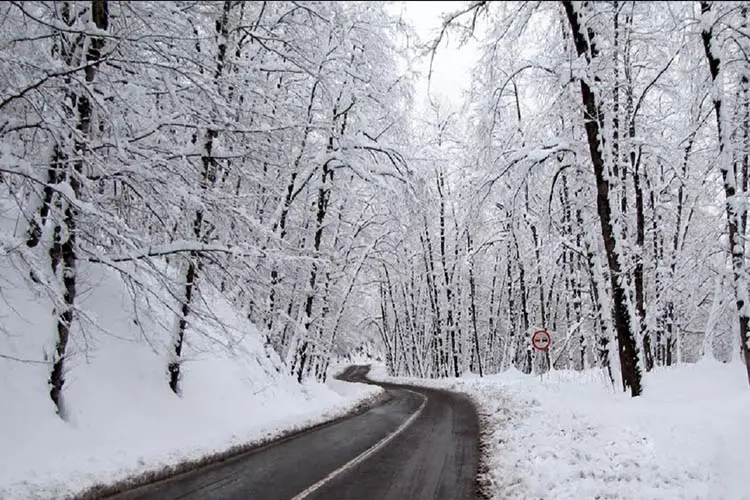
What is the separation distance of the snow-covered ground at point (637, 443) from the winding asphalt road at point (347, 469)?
73 centimetres

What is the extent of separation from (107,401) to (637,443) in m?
9.06

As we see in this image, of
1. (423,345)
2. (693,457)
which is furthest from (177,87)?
(423,345)

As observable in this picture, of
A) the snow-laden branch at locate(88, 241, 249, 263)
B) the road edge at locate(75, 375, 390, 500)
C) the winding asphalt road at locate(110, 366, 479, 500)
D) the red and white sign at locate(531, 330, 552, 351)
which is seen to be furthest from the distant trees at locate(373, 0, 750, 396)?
the road edge at locate(75, 375, 390, 500)

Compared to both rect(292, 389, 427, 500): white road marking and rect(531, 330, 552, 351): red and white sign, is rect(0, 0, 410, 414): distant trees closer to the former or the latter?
rect(292, 389, 427, 500): white road marking

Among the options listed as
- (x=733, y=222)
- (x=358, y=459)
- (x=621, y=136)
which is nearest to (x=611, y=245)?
(x=733, y=222)

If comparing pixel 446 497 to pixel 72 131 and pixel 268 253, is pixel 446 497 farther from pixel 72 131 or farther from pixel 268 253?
pixel 72 131

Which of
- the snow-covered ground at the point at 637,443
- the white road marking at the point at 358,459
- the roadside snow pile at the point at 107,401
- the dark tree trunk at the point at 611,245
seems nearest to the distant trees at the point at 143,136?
the roadside snow pile at the point at 107,401

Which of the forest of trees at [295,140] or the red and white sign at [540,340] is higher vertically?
the forest of trees at [295,140]

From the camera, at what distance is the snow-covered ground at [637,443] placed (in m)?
6.62

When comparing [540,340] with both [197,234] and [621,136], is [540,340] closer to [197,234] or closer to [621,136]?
[621,136]

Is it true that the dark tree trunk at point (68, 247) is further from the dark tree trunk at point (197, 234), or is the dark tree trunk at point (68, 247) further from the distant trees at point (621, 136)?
the distant trees at point (621, 136)

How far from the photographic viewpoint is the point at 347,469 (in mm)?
8727

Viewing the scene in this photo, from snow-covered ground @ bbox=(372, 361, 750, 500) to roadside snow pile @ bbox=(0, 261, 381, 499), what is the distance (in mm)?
5044

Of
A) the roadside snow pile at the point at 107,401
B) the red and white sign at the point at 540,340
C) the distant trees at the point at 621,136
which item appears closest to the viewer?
the roadside snow pile at the point at 107,401
